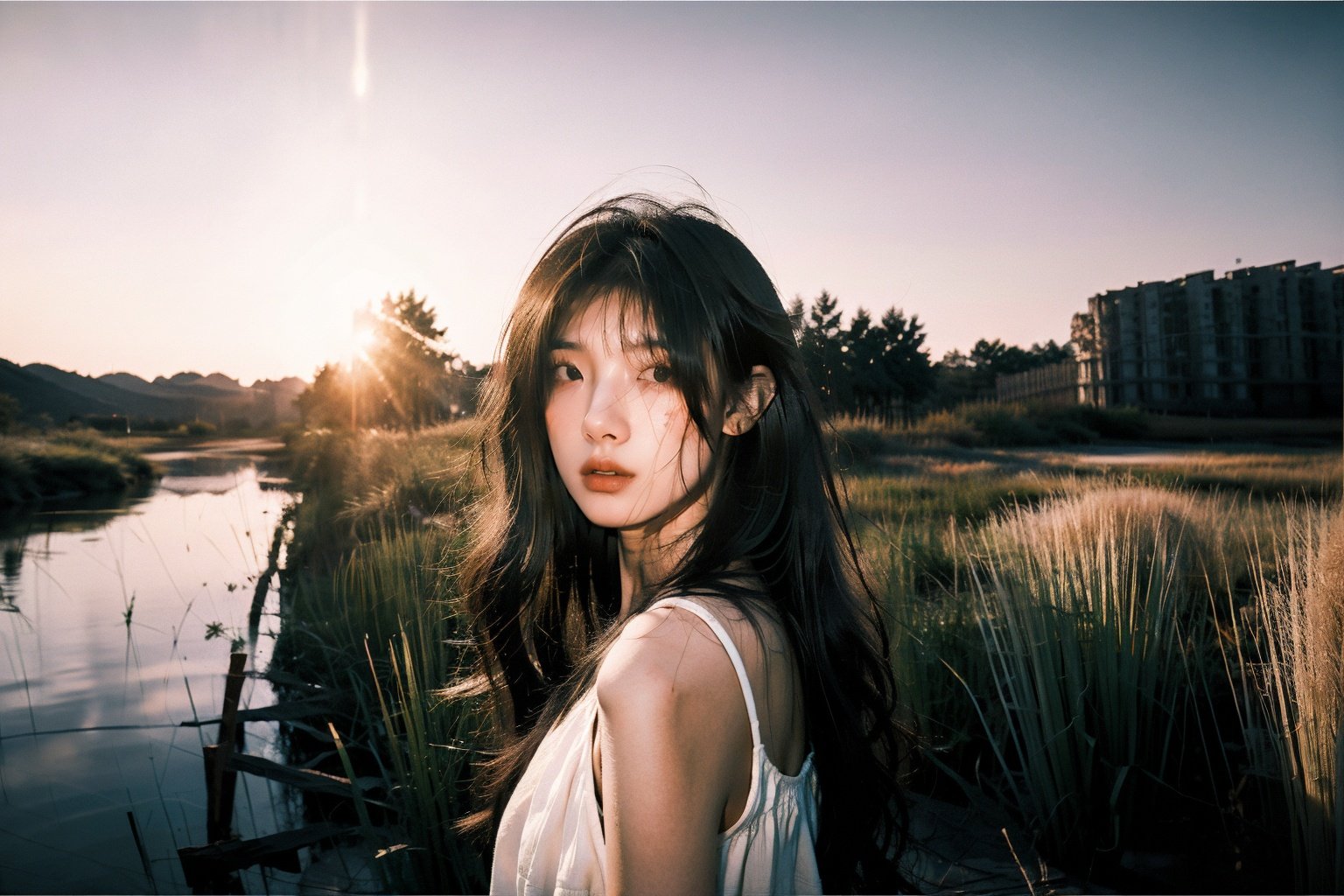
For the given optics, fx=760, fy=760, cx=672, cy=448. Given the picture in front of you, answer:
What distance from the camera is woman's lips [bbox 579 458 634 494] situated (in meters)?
1.00

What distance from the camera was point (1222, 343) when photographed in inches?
165

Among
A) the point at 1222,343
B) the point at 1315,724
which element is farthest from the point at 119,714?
the point at 1222,343

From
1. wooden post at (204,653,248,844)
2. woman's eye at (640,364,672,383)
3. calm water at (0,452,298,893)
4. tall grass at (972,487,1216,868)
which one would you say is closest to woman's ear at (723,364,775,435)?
woman's eye at (640,364,672,383)

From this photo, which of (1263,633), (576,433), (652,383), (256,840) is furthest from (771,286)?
(1263,633)

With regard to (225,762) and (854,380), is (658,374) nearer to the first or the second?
(225,762)

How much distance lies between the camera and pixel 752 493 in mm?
1079

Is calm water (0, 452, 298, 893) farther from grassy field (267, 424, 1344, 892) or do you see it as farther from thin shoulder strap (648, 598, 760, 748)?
thin shoulder strap (648, 598, 760, 748)

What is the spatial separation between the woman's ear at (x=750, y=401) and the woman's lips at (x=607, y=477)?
173mm

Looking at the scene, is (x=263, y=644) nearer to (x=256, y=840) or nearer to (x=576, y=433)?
(x=256, y=840)

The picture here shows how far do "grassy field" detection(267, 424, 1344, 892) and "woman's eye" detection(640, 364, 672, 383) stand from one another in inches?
25.6

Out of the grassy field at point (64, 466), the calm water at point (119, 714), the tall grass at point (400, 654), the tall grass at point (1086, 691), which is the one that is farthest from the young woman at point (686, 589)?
the grassy field at point (64, 466)

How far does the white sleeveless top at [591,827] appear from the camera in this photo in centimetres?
79

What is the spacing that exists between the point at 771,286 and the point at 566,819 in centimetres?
76

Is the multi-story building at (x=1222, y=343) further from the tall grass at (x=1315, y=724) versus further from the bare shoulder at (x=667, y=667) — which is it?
the bare shoulder at (x=667, y=667)
